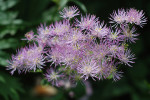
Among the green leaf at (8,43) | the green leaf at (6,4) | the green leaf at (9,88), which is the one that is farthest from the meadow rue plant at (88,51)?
the green leaf at (6,4)

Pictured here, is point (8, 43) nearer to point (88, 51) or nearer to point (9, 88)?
point (9, 88)

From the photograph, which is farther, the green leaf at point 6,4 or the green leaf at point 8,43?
the green leaf at point 6,4

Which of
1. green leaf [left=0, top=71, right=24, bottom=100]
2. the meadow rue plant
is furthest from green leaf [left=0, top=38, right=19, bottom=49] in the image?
the meadow rue plant

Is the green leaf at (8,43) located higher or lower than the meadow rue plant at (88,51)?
higher

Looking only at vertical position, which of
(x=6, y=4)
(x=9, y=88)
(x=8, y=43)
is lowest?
(x=9, y=88)

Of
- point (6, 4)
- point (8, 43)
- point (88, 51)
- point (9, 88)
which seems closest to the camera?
point (88, 51)

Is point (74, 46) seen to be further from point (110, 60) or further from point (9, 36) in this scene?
point (9, 36)

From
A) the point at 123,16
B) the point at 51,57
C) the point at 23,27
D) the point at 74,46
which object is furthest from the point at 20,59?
the point at 23,27

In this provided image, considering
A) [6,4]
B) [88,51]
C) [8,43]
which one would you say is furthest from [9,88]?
[88,51]

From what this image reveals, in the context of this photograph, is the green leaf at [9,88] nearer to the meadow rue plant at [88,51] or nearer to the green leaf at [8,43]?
the green leaf at [8,43]

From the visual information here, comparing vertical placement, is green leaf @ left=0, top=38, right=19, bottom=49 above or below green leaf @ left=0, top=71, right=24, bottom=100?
above

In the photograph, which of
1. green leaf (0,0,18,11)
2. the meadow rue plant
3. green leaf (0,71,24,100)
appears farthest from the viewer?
green leaf (0,0,18,11)

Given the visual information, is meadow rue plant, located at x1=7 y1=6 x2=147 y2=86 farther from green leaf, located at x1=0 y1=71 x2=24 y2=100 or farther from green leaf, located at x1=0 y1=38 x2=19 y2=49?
green leaf, located at x1=0 y1=38 x2=19 y2=49
